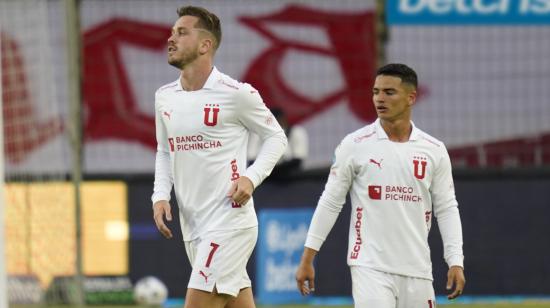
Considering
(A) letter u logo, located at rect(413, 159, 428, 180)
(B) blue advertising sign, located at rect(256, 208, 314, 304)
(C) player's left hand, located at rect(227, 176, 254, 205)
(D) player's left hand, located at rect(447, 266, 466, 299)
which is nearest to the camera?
(C) player's left hand, located at rect(227, 176, 254, 205)

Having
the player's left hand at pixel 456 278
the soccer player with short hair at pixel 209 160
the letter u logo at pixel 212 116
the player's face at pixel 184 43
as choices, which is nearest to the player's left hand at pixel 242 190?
the soccer player with short hair at pixel 209 160

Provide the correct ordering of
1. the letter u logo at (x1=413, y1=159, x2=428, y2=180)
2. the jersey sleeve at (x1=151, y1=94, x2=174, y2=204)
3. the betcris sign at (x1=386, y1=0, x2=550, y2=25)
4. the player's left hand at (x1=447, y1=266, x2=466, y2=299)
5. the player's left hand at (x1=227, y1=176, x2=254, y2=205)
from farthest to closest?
the betcris sign at (x1=386, y1=0, x2=550, y2=25) → the jersey sleeve at (x1=151, y1=94, x2=174, y2=204) → the letter u logo at (x1=413, y1=159, x2=428, y2=180) → the player's left hand at (x1=447, y1=266, x2=466, y2=299) → the player's left hand at (x1=227, y1=176, x2=254, y2=205)

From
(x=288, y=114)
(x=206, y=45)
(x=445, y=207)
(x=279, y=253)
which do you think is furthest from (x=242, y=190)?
(x=288, y=114)

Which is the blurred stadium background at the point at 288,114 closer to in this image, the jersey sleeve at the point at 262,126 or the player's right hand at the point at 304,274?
the jersey sleeve at the point at 262,126

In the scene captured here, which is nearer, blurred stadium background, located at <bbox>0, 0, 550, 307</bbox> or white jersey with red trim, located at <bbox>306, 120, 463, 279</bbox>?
white jersey with red trim, located at <bbox>306, 120, 463, 279</bbox>

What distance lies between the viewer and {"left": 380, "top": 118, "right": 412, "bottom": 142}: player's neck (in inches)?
274

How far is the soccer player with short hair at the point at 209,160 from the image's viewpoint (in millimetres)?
6727

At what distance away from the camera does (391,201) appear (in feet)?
22.4

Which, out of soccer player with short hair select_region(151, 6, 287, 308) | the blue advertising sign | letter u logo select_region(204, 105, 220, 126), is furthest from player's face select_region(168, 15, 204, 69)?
the blue advertising sign

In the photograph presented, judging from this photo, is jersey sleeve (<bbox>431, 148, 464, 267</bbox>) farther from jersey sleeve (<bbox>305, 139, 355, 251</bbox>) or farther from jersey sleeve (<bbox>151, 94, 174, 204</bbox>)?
jersey sleeve (<bbox>151, 94, 174, 204</bbox>)

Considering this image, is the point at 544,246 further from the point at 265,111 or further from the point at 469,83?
the point at 265,111

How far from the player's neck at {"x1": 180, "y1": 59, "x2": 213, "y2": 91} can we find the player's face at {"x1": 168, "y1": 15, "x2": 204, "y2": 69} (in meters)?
0.03

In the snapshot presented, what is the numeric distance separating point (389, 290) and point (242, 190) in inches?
33.0

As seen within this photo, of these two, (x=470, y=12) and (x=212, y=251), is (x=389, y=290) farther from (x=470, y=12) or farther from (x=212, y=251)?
(x=470, y=12)
